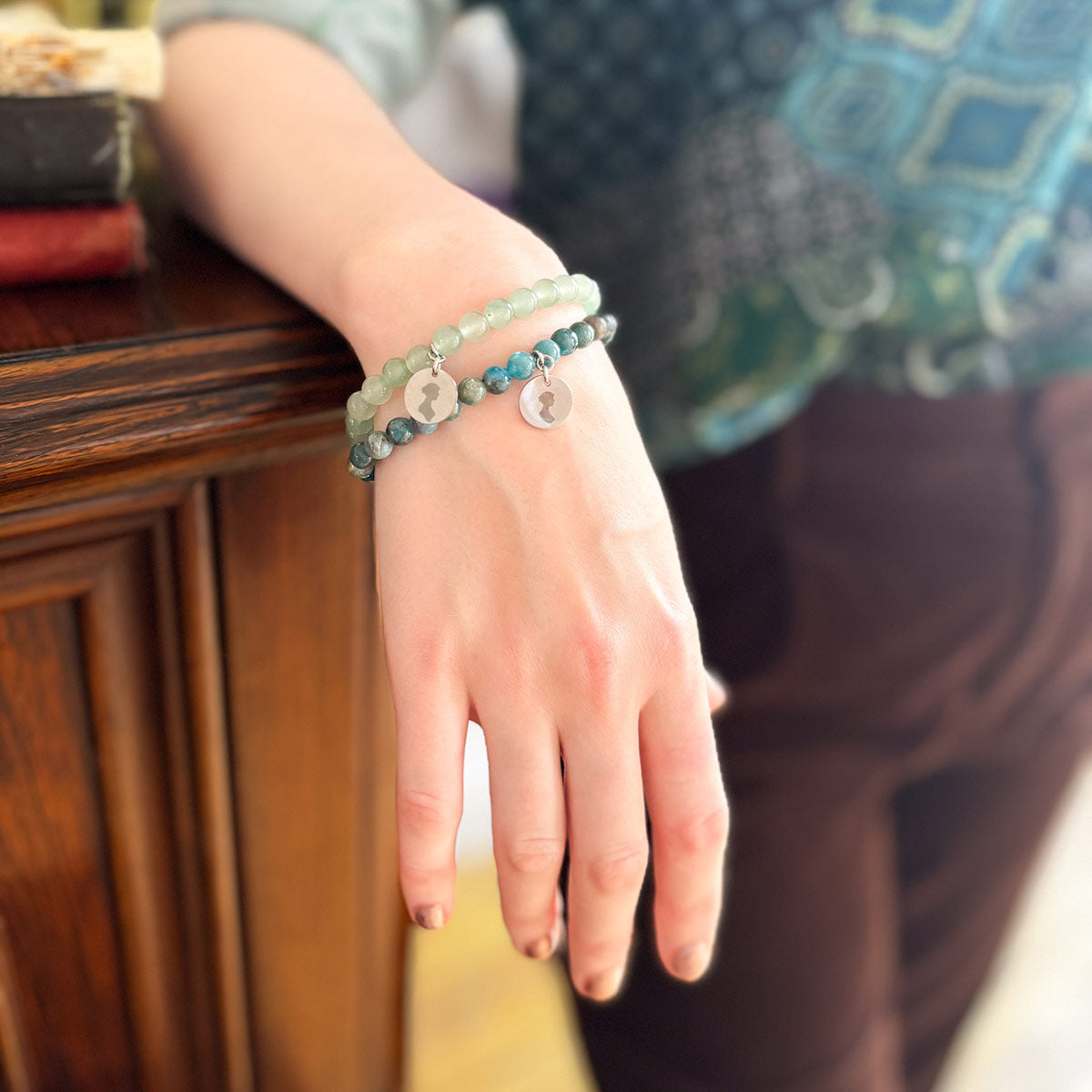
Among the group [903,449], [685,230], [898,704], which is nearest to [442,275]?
[685,230]

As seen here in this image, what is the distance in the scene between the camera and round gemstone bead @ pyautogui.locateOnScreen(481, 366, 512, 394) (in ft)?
1.19

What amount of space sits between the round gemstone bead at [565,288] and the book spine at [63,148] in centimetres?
19

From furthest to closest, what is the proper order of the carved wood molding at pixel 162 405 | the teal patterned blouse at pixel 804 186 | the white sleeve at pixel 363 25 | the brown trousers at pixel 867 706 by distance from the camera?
1. the brown trousers at pixel 867 706
2. the teal patterned blouse at pixel 804 186
3. the white sleeve at pixel 363 25
4. the carved wood molding at pixel 162 405

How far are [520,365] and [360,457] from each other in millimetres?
78

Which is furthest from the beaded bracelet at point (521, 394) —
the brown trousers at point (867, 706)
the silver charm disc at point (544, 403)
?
the brown trousers at point (867, 706)

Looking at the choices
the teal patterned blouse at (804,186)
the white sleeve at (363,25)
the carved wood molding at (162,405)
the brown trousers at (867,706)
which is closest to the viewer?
the carved wood molding at (162,405)

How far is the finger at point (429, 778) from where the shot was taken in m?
0.36

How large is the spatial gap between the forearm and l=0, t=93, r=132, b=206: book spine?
0.07 meters

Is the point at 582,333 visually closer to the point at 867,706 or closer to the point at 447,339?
the point at 447,339

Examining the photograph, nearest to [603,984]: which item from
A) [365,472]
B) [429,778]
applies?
[429,778]

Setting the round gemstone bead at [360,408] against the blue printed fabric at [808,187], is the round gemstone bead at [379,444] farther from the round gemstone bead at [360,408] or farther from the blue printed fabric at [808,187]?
the blue printed fabric at [808,187]

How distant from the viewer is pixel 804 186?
636 mm

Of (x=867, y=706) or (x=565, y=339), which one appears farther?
(x=867, y=706)

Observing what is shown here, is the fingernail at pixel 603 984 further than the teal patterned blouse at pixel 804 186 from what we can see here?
No
